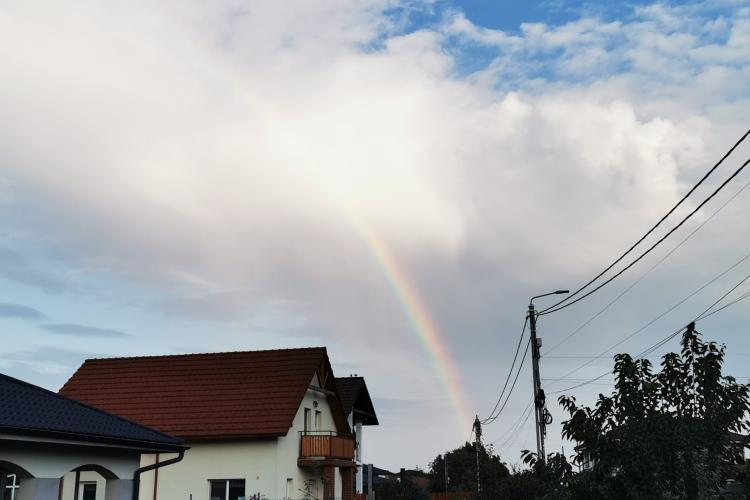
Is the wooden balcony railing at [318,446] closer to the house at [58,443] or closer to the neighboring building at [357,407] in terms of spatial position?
the neighboring building at [357,407]

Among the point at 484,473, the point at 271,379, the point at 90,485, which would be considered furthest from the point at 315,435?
the point at 484,473

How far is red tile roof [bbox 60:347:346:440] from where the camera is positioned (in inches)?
1179

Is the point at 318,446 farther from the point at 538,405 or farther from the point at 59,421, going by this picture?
the point at 59,421

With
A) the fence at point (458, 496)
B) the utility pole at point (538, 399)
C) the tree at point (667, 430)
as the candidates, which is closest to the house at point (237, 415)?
the fence at point (458, 496)

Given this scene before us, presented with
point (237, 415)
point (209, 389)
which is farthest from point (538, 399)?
point (209, 389)

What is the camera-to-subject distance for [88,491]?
28.7 meters

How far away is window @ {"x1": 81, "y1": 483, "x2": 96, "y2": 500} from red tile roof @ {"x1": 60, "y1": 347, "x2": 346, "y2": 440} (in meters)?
3.27

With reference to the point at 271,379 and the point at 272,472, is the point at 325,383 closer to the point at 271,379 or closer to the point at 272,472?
the point at 271,379

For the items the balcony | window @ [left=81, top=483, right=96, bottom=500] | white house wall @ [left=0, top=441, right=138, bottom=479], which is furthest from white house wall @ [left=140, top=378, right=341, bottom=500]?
white house wall @ [left=0, top=441, right=138, bottom=479]

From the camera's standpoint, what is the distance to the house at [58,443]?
13586mm

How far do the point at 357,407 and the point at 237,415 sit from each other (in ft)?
44.9

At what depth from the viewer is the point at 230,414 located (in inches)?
1197

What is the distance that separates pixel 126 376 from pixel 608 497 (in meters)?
26.1

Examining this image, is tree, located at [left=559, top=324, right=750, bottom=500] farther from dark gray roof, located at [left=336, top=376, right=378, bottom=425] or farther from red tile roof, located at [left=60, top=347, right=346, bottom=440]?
dark gray roof, located at [left=336, top=376, right=378, bottom=425]
